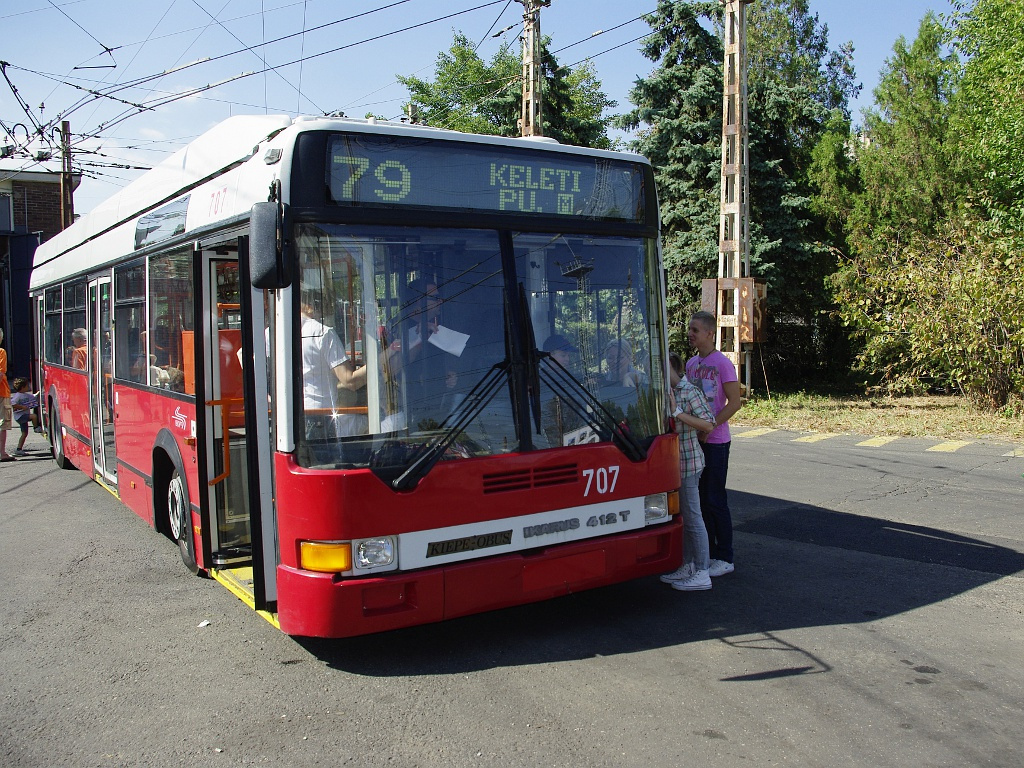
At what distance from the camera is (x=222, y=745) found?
3.91 metres

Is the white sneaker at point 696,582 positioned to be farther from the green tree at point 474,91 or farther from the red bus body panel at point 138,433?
the green tree at point 474,91

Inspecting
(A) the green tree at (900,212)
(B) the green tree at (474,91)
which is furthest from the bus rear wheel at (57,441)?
(B) the green tree at (474,91)

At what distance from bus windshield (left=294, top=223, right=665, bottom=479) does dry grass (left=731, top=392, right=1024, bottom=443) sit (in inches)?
445

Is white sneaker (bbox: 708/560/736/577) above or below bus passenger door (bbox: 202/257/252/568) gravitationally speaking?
below

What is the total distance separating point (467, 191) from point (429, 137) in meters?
0.35

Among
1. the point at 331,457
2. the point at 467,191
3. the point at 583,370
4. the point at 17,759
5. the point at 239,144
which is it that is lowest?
the point at 17,759

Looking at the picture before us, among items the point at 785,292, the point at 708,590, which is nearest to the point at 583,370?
the point at 708,590

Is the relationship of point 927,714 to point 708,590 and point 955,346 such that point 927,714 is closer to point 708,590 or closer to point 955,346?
point 708,590

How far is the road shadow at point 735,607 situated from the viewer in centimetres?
498

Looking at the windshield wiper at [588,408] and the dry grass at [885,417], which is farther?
the dry grass at [885,417]

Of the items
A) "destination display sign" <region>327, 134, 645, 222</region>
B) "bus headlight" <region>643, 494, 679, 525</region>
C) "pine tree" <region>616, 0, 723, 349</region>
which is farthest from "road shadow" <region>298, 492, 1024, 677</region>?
"pine tree" <region>616, 0, 723, 349</region>

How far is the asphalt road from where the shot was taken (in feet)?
12.6

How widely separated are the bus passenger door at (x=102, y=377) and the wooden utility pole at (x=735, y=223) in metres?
11.8

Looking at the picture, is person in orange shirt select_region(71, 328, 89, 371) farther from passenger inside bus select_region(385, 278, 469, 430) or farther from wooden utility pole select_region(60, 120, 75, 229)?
wooden utility pole select_region(60, 120, 75, 229)
